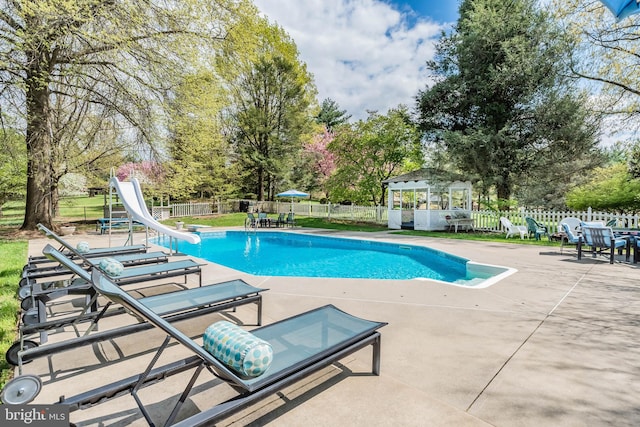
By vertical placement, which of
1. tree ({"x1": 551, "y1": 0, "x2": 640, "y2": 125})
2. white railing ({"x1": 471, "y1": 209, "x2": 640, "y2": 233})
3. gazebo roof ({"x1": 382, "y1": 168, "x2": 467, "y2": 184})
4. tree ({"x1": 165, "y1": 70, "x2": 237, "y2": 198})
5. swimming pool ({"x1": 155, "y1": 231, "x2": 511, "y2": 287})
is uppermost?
tree ({"x1": 551, "y1": 0, "x2": 640, "y2": 125})

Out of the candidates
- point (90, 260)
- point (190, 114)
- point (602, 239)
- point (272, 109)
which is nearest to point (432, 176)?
point (602, 239)

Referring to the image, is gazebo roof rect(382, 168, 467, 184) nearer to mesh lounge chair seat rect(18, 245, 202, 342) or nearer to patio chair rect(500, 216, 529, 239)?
patio chair rect(500, 216, 529, 239)

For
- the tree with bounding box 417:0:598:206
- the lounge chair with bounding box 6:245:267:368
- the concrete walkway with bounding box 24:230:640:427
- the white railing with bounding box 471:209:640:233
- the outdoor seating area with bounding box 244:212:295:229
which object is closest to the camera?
the concrete walkway with bounding box 24:230:640:427

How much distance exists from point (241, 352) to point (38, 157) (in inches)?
530

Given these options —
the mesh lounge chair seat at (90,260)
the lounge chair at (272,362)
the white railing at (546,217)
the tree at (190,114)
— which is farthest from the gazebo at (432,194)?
the lounge chair at (272,362)

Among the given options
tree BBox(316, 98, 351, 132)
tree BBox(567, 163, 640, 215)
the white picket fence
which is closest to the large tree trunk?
the white picket fence

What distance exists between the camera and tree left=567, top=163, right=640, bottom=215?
50.6ft

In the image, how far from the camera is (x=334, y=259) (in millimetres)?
10281

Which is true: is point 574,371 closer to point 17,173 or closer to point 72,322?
point 72,322

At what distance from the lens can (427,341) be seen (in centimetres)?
320

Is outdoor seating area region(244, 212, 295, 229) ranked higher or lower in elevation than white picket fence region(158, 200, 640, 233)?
lower

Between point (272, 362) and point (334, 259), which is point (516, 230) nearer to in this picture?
point (334, 259)

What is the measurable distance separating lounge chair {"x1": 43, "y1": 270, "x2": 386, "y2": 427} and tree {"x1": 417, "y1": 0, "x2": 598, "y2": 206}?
47.2 feet

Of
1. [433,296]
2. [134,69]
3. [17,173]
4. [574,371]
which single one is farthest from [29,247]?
[574,371]
